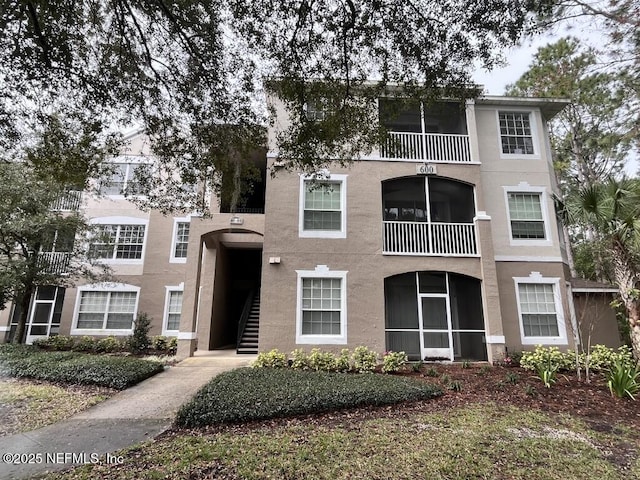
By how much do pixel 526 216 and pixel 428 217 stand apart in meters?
3.60

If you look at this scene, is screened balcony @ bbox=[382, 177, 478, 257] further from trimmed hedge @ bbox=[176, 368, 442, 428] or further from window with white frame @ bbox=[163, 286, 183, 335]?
window with white frame @ bbox=[163, 286, 183, 335]

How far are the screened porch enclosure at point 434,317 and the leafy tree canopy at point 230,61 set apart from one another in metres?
5.68

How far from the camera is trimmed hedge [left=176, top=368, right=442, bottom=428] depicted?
5855 mm

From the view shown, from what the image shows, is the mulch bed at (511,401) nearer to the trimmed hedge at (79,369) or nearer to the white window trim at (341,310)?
the white window trim at (341,310)

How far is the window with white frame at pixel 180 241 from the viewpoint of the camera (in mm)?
15711

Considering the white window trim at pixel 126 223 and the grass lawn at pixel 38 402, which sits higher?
the white window trim at pixel 126 223

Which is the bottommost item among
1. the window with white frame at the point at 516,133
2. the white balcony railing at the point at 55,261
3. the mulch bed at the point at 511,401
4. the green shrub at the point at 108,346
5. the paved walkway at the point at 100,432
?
the paved walkway at the point at 100,432

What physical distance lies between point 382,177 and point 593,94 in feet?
23.1

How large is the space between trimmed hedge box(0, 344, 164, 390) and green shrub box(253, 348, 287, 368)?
109 inches

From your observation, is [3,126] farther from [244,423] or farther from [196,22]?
[244,423]

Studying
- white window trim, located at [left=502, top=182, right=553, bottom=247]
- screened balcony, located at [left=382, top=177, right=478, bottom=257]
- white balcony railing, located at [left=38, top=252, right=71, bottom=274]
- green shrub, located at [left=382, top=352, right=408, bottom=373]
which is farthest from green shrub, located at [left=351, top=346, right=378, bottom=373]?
white balcony railing, located at [left=38, top=252, right=71, bottom=274]

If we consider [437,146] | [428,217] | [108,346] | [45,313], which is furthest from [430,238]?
[45,313]

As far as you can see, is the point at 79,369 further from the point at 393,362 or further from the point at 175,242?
the point at 393,362

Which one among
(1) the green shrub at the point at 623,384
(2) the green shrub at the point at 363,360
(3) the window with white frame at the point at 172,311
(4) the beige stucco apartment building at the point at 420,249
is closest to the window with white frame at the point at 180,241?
(3) the window with white frame at the point at 172,311
